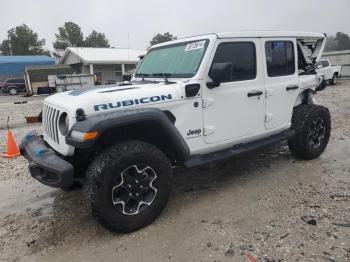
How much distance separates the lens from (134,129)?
365cm

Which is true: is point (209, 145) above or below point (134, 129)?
below

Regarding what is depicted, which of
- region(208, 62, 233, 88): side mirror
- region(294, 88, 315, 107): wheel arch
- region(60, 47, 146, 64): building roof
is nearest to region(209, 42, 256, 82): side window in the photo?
region(208, 62, 233, 88): side mirror

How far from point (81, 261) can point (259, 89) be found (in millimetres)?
3010

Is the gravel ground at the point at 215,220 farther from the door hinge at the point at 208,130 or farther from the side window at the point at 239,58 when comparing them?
the side window at the point at 239,58

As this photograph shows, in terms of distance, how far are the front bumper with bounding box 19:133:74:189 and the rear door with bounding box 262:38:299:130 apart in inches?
111

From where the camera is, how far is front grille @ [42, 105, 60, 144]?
367cm

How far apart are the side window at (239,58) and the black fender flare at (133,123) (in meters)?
1.09

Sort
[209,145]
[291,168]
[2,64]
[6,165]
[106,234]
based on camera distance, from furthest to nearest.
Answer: [2,64]
[6,165]
[291,168]
[209,145]
[106,234]

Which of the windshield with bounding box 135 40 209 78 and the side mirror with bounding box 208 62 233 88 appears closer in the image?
the side mirror with bounding box 208 62 233 88

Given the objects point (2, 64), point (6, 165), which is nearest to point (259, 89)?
point (6, 165)

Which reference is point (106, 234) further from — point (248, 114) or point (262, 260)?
point (248, 114)

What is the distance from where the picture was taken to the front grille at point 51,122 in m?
3.67

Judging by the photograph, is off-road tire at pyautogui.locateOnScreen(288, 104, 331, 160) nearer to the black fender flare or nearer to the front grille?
the black fender flare

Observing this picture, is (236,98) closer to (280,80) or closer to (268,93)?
(268,93)
